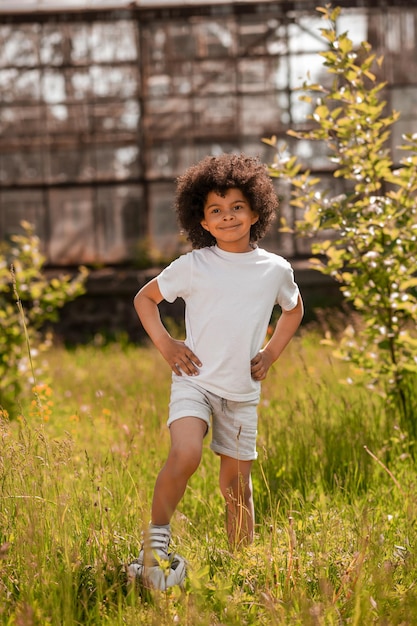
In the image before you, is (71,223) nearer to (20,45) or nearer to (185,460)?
(20,45)

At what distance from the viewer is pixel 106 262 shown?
33.4 ft

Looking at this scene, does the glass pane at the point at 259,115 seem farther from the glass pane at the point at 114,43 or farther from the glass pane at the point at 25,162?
the glass pane at the point at 25,162

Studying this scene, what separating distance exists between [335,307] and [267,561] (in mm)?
7057

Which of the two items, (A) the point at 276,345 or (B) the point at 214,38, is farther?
(B) the point at 214,38

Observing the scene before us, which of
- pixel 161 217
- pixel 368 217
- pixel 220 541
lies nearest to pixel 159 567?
pixel 220 541

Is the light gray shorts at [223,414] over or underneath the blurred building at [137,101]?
underneath

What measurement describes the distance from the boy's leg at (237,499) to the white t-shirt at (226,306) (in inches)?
10.0

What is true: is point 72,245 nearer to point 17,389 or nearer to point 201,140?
point 201,140

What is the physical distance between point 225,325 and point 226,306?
0.20 ft

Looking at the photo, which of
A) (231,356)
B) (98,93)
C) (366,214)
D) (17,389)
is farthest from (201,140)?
(231,356)

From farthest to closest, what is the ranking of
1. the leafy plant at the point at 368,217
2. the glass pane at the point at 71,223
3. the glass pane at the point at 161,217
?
the glass pane at the point at 71,223 < the glass pane at the point at 161,217 < the leafy plant at the point at 368,217

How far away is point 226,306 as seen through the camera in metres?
2.79

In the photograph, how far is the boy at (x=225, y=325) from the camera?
2771mm

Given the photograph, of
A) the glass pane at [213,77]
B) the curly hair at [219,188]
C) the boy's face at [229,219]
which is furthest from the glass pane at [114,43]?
the boy's face at [229,219]
